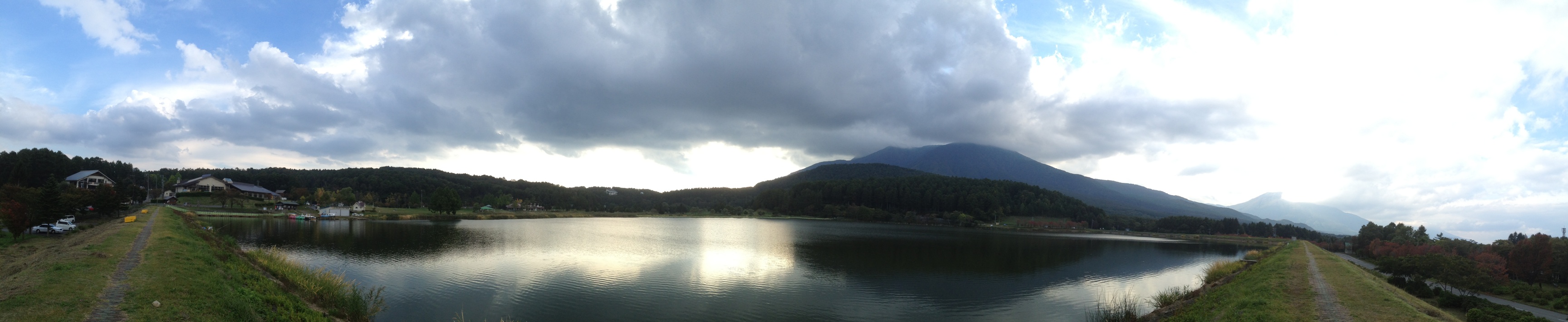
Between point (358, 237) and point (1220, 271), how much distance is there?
194 ft

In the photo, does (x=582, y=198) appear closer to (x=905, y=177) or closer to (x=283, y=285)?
(x=905, y=177)

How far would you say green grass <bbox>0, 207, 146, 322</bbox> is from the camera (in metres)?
9.62

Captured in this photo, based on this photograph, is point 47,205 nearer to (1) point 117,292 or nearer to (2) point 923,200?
(1) point 117,292

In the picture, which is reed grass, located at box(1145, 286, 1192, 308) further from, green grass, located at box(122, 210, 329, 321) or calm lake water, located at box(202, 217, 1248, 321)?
green grass, located at box(122, 210, 329, 321)

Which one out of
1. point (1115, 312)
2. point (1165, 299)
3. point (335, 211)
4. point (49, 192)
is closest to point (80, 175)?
point (335, 211)

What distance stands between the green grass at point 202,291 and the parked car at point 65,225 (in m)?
22.1

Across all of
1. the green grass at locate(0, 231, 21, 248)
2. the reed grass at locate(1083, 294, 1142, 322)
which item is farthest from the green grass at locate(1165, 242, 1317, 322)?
the green grass at locate(0, 231, 21, 248)

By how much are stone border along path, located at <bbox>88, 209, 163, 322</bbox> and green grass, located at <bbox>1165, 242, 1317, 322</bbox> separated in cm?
2484

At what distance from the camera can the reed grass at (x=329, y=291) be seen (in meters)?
15.5

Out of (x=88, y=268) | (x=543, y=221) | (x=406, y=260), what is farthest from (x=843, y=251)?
(x=543, y=221)

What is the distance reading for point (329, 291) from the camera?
1673cm

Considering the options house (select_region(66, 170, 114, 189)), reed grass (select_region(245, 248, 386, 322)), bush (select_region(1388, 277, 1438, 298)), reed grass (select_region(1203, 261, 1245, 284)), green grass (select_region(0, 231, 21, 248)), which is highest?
house (select_region(66, 170, 114, 189))

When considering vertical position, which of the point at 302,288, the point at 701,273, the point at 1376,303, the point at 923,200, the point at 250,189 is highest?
the point at 250,189

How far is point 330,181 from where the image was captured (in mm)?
117375
